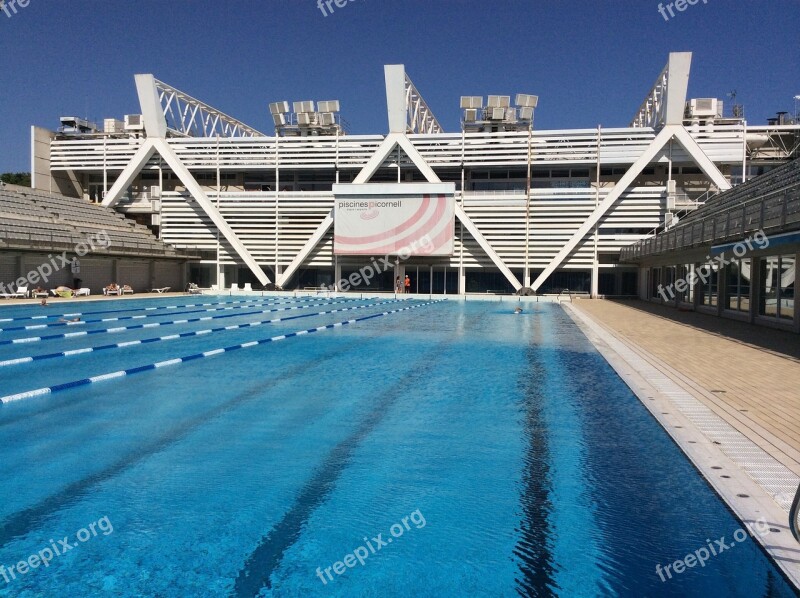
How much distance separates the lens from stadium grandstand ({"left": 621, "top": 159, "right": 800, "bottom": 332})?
11.8m

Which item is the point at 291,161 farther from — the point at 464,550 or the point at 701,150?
the point at 464,550

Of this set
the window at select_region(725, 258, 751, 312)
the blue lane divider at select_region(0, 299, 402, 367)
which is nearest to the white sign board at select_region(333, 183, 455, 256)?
the blue lane divider at select_region(0, 299, 402, 367)

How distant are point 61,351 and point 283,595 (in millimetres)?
9465

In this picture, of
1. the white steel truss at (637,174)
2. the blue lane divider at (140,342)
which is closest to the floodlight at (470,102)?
the white steel truss at (637,174)

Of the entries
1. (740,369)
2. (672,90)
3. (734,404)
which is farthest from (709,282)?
(734,404)

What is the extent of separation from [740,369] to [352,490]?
645cm

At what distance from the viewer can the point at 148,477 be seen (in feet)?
14.1

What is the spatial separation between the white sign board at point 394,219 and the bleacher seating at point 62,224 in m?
9.83

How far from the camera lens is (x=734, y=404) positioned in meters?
6.09

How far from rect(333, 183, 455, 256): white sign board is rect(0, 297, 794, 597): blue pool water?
24027 millimetres

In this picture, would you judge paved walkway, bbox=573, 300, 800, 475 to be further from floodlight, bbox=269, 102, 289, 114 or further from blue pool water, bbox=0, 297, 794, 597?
floodlight, bbox=269, 102, 289, 114

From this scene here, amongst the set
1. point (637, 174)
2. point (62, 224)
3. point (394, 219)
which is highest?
point (637, 174)

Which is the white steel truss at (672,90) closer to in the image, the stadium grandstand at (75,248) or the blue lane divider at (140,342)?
the blue lane divider at (140,342)

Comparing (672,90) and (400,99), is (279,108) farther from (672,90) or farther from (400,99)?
(672,90)
